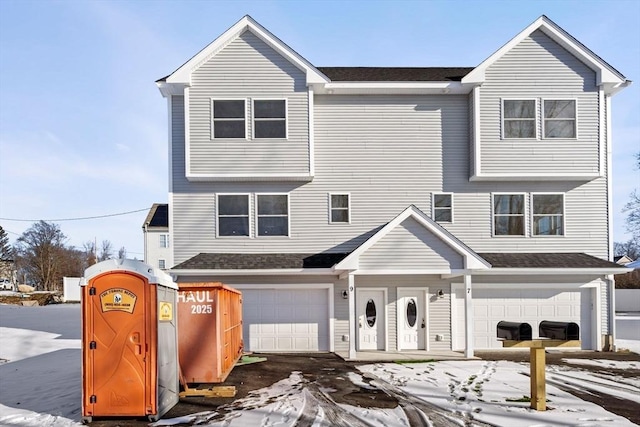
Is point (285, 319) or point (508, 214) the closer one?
point (285, 319)

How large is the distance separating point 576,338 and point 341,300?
9255 millimetres

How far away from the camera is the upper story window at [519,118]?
1691cm

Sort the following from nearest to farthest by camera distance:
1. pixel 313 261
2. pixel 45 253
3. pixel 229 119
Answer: pixel 313 261 < pixel 229 119 < pixel 45 253

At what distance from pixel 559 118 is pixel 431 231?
248 inches

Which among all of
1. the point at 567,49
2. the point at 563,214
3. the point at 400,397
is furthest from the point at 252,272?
the point at 567,49

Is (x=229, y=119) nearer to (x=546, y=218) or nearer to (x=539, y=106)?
(x=539, y=106)

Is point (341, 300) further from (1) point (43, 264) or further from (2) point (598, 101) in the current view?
(1) point (43, 264)

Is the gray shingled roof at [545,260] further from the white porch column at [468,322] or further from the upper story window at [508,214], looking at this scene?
the white porch column at [468,322]

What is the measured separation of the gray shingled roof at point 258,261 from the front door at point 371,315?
5.17 feet

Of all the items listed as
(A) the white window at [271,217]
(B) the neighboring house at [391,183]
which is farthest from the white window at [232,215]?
(A) the white window at [271,217]

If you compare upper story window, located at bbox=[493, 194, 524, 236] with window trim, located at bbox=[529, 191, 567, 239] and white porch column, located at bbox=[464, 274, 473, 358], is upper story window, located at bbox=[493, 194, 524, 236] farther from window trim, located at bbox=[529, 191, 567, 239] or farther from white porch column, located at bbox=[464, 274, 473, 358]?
white porch column, located at bbox=[464, 274, 473, 358]

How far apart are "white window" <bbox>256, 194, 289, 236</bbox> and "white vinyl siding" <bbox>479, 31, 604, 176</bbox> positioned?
6.61 meters

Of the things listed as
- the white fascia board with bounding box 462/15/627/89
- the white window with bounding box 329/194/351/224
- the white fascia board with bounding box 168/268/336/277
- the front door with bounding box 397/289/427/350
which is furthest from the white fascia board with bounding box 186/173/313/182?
the white fascia board with bounding box 462/15/627/89

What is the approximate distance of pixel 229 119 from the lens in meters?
16.5
